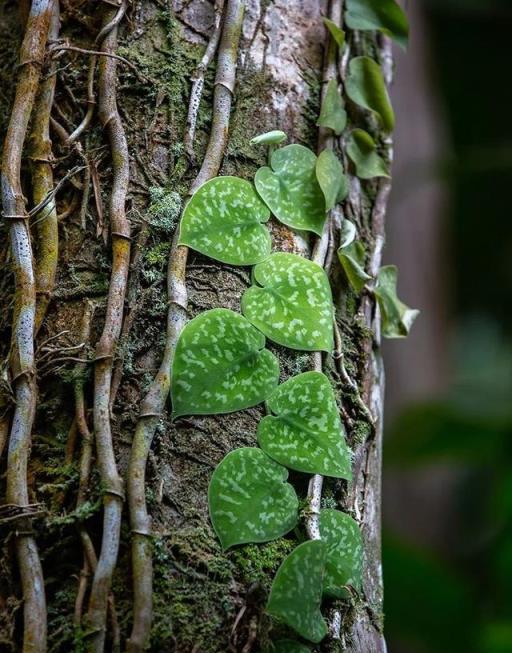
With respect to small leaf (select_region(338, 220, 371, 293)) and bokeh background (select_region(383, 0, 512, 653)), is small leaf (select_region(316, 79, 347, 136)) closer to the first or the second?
small leaf (select_region(338, 220, 371, 293))

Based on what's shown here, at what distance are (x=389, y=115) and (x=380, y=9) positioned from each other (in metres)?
0.15

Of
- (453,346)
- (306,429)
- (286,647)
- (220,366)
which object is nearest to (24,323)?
(220,366)

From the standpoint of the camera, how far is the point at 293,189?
0.96 metres

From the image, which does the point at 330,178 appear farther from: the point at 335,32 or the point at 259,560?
the point at 259,560

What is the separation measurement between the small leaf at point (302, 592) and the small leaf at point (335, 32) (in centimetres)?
69

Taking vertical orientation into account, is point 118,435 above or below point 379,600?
above

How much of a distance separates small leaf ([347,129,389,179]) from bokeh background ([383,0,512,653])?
120 cm

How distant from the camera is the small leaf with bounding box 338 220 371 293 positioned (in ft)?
3.20

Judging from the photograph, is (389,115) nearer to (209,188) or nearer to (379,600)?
(209,188)

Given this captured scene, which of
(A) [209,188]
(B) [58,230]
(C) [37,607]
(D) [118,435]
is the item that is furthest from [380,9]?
(C) [37,607]

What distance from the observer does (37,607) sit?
0.74m

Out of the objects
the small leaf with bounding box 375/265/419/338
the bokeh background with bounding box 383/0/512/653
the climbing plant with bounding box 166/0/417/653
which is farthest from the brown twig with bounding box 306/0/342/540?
the bokeh background with bounding box 383/0/512/653

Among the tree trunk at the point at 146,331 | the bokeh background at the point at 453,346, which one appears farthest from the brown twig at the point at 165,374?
the bokeh background at the point at 453,346

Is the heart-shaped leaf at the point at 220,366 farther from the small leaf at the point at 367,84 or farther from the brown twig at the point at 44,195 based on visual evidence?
the small leaf at the point at 367,84
